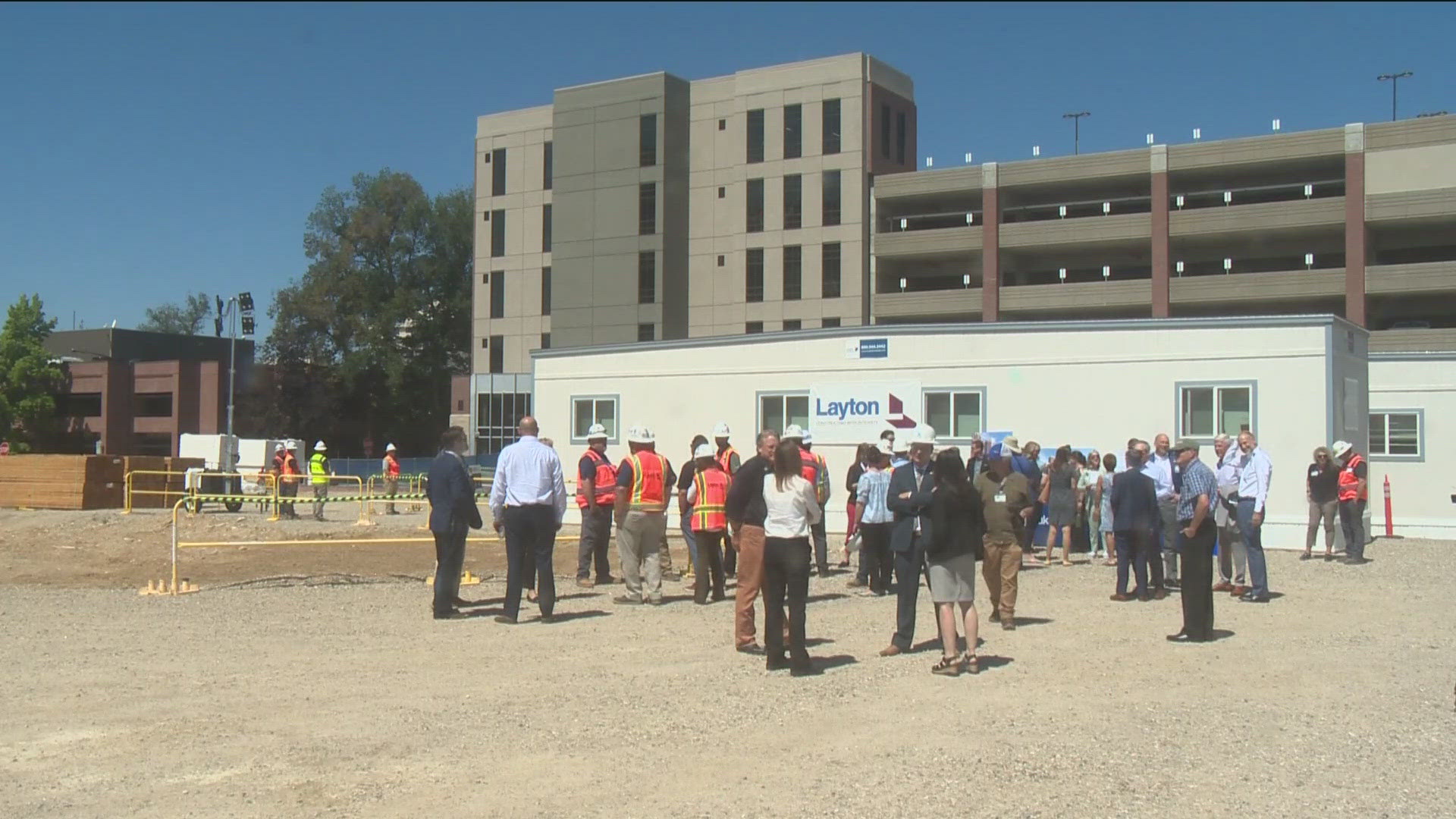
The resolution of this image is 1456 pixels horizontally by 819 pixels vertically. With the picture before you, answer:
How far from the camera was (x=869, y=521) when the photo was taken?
14266 millimetres

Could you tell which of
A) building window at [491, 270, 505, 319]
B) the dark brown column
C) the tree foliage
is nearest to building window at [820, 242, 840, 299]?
the dark brown column

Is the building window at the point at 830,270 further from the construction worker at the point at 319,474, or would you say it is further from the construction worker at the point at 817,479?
the construction worker at the point at 817,479

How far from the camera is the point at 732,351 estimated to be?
2553cm

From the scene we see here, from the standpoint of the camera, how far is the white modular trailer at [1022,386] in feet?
66.9

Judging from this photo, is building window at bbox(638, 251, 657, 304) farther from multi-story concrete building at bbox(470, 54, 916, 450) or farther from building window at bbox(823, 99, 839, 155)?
building window at bbox(823, 99, 839, 155)

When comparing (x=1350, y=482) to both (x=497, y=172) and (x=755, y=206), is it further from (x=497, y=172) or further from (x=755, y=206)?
(x=497, y=172)

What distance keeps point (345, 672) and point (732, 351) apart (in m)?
16.5

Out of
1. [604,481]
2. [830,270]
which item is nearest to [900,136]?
[830,270]

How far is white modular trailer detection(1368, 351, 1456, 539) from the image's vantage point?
2766 cm

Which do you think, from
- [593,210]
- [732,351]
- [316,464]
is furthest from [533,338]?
[732,351]

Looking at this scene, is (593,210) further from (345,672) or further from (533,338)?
(345,672)

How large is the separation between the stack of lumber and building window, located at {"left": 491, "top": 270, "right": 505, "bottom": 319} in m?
31.9

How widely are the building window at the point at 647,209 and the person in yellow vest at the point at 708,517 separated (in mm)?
48318

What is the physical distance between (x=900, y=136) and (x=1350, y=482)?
43475 mm
